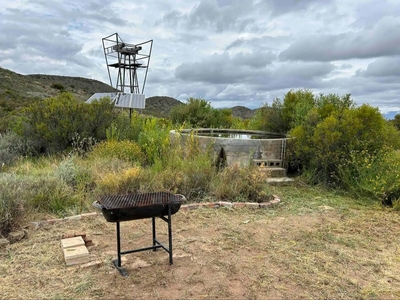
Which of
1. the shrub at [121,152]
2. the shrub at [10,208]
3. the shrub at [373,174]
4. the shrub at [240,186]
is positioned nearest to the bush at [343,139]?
the shrub at [373,174]

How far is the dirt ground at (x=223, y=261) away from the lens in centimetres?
323

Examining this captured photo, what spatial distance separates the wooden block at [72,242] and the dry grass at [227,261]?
0.35ft

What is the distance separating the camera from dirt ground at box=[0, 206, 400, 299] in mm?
3229

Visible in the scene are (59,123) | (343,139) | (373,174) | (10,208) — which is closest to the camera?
(10,208)

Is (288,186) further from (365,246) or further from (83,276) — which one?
(83,276)

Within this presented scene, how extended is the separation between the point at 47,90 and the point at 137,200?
32.5 m

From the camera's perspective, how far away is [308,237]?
4641mm

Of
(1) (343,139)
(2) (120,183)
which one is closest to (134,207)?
(2) (120,183)

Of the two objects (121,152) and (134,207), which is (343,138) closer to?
(121,152)

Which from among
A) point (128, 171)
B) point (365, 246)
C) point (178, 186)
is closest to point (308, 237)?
point (365, 246)

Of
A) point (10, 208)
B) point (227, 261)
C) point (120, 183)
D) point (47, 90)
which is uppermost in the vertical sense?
point (47, 90)

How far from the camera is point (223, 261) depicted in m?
3.82

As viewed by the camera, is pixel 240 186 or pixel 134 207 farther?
pixel 240 186

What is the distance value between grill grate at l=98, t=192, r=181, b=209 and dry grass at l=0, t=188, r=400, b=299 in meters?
0.69
